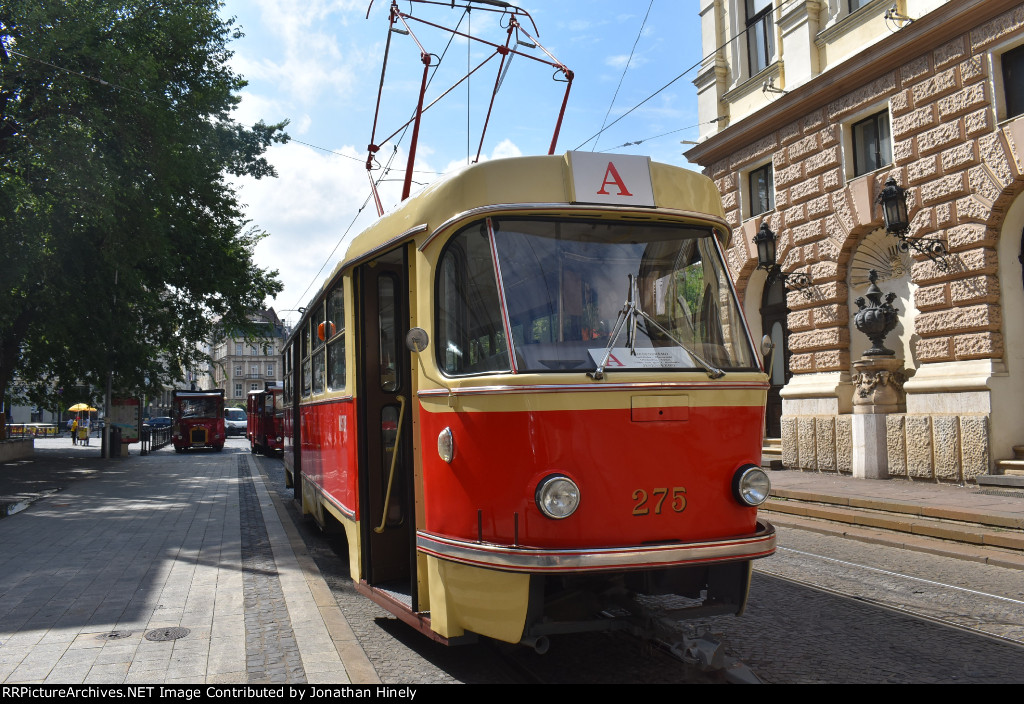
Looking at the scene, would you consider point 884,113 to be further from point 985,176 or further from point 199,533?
point 199,533

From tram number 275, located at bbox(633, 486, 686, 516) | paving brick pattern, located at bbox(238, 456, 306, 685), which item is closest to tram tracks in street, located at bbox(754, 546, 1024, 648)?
tram number 275, located at bbox(633, 486, 686, 516)

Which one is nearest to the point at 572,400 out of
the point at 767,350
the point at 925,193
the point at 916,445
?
the point at 767,350

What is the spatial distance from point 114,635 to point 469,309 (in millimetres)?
3363

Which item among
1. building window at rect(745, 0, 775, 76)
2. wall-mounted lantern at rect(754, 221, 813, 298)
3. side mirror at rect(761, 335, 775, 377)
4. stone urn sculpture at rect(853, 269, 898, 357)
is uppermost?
building window at rect(745, 0, 775, 76)

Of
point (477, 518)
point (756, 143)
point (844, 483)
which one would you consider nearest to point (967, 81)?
point (756, 143)

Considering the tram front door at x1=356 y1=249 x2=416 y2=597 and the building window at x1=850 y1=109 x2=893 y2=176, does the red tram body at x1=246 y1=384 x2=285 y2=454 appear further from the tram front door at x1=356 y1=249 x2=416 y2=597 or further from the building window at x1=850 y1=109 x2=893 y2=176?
the tram front door at x1=356 y1=249 x2=416 y2=597

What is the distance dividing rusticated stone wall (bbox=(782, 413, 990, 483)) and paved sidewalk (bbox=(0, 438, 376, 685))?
9.46m

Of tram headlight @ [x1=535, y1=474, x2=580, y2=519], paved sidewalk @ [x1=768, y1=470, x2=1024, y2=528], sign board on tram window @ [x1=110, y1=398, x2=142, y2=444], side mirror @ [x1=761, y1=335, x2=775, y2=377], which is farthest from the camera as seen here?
sign board on tram window @ [x1=110, y1=398, x2=142, y2=444]

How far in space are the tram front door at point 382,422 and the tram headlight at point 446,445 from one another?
117cm

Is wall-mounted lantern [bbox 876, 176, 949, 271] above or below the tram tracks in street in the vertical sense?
above

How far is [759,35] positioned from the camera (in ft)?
59.3

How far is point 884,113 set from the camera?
14.7 m

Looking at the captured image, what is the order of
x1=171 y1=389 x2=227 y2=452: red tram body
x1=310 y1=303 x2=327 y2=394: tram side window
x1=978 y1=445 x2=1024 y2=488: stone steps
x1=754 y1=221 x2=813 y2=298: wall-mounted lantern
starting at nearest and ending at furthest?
x1=310 y1=303 x2=327 y2=394: tram side window
x1=978 y1=445 x2=1024 y2=488: stone steps
x1=754 y1=221 x2=813 y2=298: wall-mounted lantern
x1=171 y1=389 x2=227 y2=452: red tram body

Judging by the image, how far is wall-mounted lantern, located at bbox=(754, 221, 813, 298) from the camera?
52.3 ft
